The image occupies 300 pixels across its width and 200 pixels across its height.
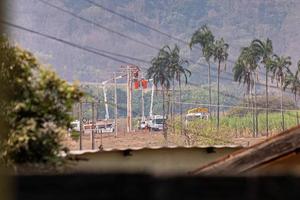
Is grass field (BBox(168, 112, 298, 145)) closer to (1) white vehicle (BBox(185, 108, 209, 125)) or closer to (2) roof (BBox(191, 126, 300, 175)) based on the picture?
(1) white vehicle (BBox(185, 108, 209, 125))

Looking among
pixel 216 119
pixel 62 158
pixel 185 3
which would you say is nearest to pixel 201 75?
pixel 185 3

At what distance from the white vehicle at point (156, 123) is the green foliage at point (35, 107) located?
74.0 metres

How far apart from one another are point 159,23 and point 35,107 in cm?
16771

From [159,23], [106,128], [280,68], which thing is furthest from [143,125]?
[159,23]

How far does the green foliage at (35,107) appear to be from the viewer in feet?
25.5

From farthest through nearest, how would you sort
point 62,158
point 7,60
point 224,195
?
point 62,158 → point 7,60 → point 224,195

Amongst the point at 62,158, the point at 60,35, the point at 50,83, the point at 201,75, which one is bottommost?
the point at 62,158

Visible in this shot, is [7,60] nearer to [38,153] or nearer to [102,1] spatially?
[38,153]

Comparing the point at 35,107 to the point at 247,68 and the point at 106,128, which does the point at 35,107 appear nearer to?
the point at 247,68

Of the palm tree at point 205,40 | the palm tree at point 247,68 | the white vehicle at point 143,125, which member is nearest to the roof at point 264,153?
the palm tree at point 247,68

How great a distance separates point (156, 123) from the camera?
86.2 meters

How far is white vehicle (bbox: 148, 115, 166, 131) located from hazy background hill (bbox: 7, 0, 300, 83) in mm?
60383

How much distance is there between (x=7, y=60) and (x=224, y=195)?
6570mm

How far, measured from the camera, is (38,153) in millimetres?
8156
